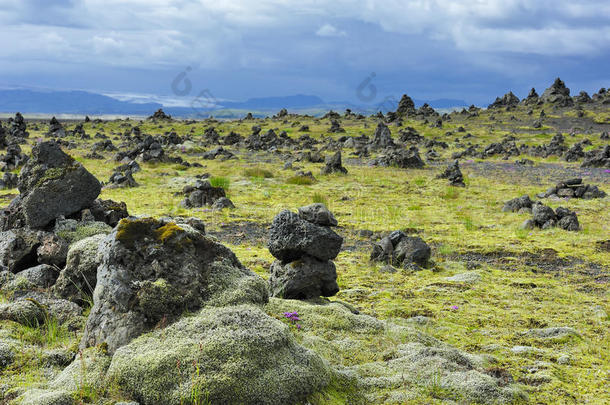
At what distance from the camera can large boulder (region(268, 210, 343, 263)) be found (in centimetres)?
1120

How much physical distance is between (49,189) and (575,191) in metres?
31.8

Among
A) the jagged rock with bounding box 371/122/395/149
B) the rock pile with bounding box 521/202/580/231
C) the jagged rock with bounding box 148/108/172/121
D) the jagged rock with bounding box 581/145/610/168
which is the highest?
the jagged rock with bounding box 148/108/172/121

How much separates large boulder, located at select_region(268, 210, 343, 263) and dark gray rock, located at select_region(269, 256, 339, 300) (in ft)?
0.87

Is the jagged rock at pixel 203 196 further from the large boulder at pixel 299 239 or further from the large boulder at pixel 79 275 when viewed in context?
the large boulder at pixel 79 275

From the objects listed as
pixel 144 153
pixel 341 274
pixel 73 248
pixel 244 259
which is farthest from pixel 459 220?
pixel 144 153

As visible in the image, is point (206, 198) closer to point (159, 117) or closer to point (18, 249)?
point (18, 249)

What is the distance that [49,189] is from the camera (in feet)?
42.7

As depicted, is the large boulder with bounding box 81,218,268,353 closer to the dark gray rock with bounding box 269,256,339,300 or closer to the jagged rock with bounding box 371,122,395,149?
the dark gray rock with bounding box 269,256,339,300

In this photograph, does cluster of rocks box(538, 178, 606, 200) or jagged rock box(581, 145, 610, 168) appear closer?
cluster of rocks box(538, 178, 606, 200)

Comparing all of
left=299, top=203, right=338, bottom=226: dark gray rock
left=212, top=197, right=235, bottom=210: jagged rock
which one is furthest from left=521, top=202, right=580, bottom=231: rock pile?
left=212, top=197, right=235, bottom=210: jagged rock

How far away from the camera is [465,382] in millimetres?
→ 7367

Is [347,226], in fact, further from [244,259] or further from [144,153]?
[144,153]

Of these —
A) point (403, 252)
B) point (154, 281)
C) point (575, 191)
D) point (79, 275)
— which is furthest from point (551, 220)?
point (79, 275)

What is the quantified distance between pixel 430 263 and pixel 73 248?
11.8 metres
